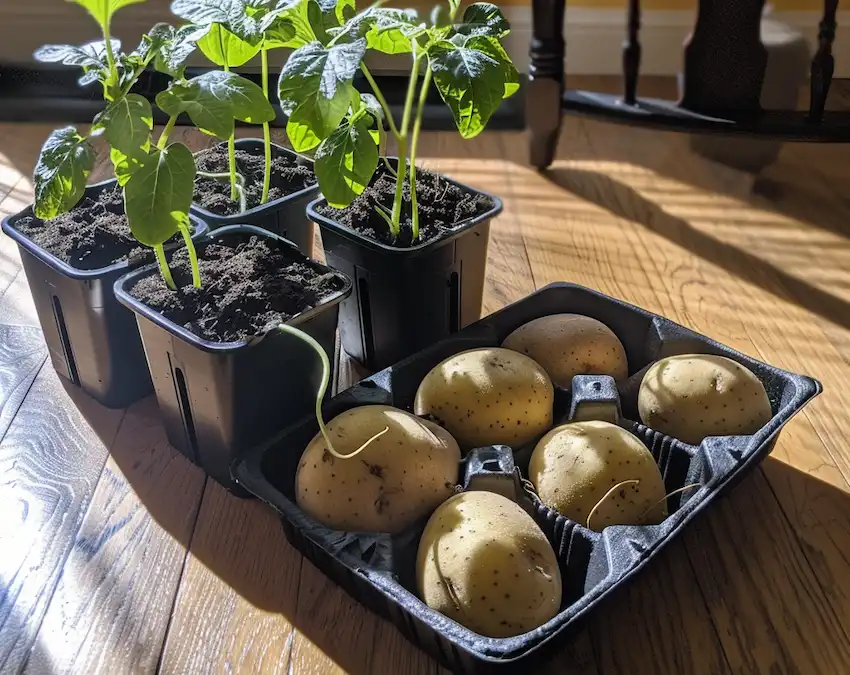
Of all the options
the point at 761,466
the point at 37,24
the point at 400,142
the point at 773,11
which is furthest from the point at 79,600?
the point at 773,11

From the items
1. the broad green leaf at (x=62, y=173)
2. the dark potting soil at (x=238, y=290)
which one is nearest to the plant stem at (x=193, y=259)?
the dark potting soil at (x=238, y=290)

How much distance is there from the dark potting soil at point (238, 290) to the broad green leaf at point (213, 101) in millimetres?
170

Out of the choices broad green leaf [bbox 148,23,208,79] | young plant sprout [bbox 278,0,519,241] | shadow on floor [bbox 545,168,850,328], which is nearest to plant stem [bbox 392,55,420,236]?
young plant sprout [bbox 278,0,519,241]

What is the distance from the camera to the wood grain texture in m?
0.78

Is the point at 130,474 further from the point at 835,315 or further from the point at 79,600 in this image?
the point at 835,315

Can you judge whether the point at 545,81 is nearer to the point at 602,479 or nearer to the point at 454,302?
the point at 454,302

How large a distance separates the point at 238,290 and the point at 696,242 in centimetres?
85

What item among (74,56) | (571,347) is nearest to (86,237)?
(74,56)

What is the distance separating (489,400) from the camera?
891 mm

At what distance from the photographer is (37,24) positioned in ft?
6.94

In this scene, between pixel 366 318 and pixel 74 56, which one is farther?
pixel 366 318

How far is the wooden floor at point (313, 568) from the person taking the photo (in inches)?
30.8

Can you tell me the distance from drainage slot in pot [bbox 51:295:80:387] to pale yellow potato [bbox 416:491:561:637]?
1.77 feet

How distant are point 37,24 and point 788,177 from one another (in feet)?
5.64
